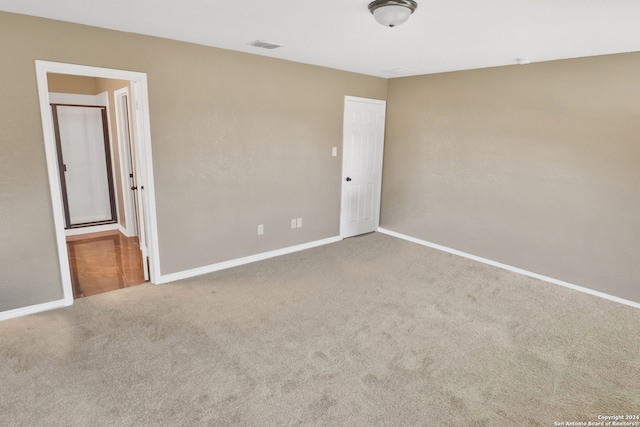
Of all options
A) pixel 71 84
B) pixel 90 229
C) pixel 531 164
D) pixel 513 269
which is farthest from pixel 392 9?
pixel 90 229

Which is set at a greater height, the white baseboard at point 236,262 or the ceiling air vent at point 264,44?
the ceiling air vent at point 264,44

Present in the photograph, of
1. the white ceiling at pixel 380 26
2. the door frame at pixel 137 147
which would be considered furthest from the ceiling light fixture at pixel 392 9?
the door frame at pixel 137 147

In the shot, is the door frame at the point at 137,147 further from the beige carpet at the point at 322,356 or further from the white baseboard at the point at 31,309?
the beige carpet at the point at 322,356

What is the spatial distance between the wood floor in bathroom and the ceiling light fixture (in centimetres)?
331

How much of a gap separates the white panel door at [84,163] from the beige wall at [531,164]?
433cm

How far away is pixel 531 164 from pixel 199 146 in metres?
3.60

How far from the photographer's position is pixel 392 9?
2197 mm

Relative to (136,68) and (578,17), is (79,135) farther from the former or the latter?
(578,17)

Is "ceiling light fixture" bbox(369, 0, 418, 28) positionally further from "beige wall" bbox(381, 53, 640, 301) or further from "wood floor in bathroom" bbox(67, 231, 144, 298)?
"wood floor in bathroom" bbox(67, 231, 144, 298)

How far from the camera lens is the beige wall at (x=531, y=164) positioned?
11.5 feet

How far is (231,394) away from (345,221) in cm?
343

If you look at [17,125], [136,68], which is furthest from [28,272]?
[136,68]

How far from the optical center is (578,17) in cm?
240

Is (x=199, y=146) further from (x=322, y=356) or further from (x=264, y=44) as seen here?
(x=322, y=356)
